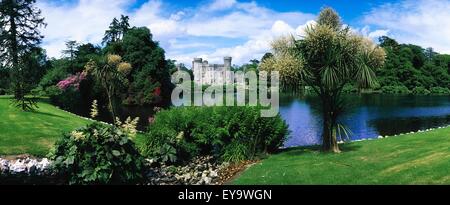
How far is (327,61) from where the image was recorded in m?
15.3

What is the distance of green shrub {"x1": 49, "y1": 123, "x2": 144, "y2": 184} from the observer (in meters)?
12.9

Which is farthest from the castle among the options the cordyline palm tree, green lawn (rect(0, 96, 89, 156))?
the cordyline palm tree

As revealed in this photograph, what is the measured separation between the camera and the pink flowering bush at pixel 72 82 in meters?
56.6

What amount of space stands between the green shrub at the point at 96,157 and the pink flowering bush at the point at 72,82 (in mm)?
44636

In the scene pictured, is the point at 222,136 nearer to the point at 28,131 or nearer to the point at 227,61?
the point at 28,131

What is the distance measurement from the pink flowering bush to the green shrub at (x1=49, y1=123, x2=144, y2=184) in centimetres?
4464

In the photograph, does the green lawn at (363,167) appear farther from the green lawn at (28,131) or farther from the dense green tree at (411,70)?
the dense green tree at (411,70)

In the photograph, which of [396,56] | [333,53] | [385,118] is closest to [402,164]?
[333,53]

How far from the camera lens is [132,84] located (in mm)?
65938

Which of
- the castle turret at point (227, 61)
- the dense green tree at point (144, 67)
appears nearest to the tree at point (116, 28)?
the dense green tree at point (144, 67)

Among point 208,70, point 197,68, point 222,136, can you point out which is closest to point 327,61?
point 222,136

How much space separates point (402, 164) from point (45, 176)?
10407 millimetres

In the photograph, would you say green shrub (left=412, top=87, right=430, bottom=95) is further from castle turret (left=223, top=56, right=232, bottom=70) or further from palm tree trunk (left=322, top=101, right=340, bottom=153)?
palm tree trunk (left=322, top=101, right=340, bottom=153)

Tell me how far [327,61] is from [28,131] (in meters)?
14.6
